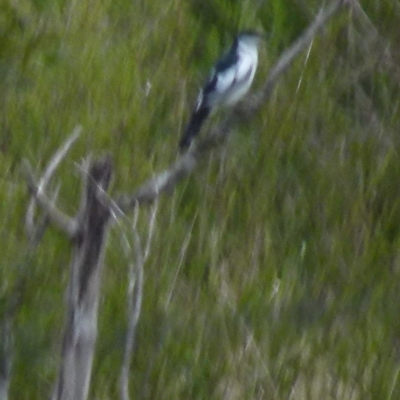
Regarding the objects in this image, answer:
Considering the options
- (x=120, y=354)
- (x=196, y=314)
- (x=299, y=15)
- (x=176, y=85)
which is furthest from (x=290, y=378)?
(x=299, y=15)

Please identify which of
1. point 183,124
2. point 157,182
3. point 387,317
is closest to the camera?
point 157,182

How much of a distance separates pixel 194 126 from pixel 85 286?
1.57 meters

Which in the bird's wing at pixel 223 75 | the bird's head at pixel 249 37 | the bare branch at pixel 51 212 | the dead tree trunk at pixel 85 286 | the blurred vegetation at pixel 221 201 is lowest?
the blurred vegetation at pixel 221 201

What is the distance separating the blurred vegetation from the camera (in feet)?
→ 10.7

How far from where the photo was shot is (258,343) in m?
3.31

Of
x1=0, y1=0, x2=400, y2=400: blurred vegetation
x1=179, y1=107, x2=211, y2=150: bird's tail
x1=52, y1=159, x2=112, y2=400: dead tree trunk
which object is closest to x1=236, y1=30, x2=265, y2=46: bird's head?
x1=0, y1=0, x2=400, y2=400: blurred vegetation

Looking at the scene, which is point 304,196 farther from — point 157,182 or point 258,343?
point 157,182

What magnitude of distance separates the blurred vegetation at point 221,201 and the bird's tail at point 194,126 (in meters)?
0.11

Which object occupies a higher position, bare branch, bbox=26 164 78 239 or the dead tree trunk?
bare branch, bbox=26 164 78 239

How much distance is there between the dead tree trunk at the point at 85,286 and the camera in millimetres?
2078

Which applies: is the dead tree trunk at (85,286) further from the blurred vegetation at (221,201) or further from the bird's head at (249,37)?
the bird's head at (249,37)

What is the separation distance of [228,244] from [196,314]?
332 mm

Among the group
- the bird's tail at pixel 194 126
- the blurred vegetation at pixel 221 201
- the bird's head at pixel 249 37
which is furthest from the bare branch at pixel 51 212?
the bird's head at pixel 249 37

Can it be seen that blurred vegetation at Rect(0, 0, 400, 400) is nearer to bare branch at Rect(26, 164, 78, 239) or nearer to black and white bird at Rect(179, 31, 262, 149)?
black and white bird at Rect(179, 31, 262, 149)
